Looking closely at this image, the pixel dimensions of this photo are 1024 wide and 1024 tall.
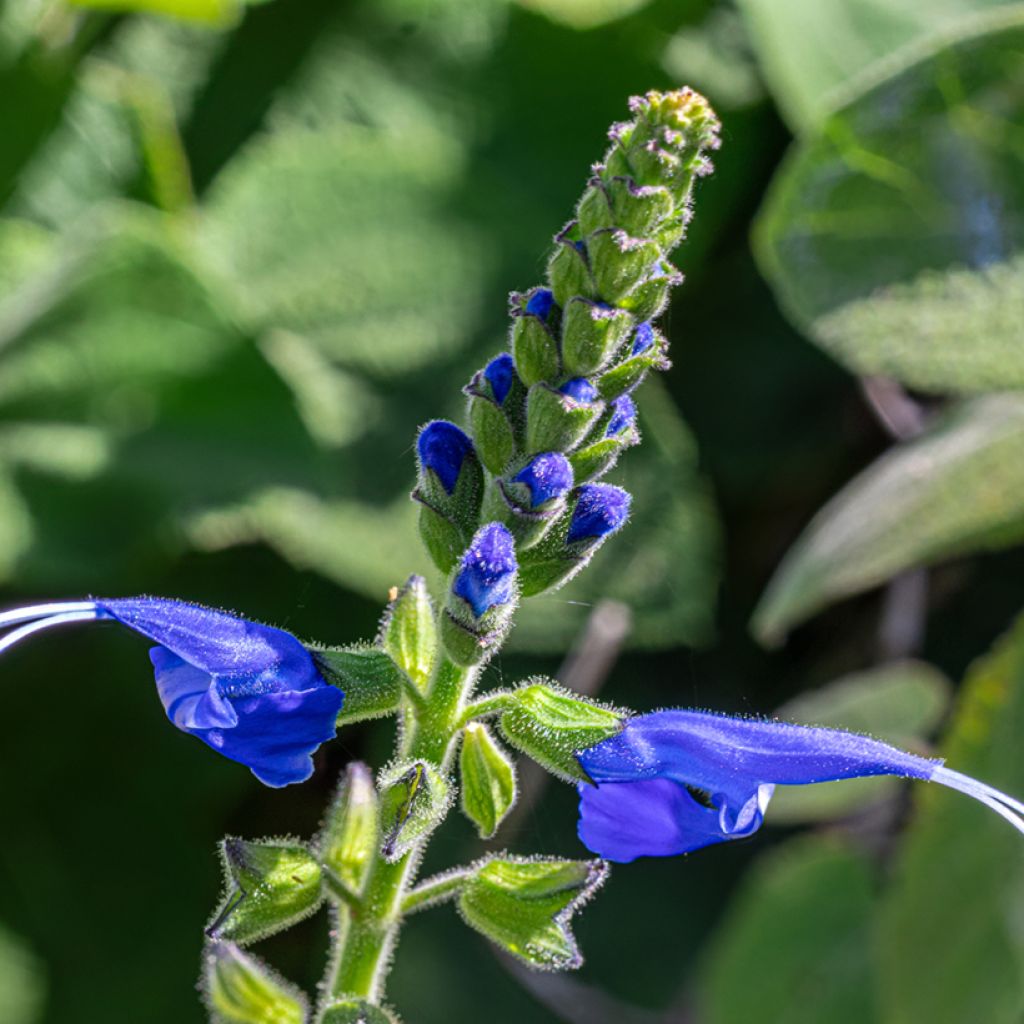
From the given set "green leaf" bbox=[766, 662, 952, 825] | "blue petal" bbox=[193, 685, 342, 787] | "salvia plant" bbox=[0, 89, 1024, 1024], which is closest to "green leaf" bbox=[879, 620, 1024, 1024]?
"green leaf" bbox=[766, 662, 952, 825]

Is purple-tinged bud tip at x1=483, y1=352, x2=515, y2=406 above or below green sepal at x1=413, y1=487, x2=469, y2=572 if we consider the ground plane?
above

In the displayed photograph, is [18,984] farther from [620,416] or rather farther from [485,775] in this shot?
[620,416]

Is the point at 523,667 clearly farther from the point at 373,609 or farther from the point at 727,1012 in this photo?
the point at 727,1012

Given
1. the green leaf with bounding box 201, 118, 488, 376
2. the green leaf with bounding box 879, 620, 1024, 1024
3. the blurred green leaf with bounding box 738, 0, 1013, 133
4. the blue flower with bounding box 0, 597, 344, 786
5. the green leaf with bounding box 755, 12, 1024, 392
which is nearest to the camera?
the blue flower with bounding box 0, 597, 344, 786

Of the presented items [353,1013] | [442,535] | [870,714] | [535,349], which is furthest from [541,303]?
[870,714]

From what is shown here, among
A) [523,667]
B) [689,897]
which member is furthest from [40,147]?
[689,897]

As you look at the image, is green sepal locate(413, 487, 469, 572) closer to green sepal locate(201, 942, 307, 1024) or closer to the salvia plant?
the salvia plant

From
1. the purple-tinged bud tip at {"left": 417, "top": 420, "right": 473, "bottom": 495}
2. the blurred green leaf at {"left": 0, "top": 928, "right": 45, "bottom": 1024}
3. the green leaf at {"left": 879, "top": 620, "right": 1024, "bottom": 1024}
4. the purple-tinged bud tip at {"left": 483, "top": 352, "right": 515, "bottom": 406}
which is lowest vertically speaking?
the blurred green leaf at {"left": 0, "top": 928, "right": 45, "bottom": 1024}

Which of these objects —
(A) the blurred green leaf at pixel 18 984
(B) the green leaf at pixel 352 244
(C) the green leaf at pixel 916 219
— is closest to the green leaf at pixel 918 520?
(C) the green leaf at pixel 916 219
